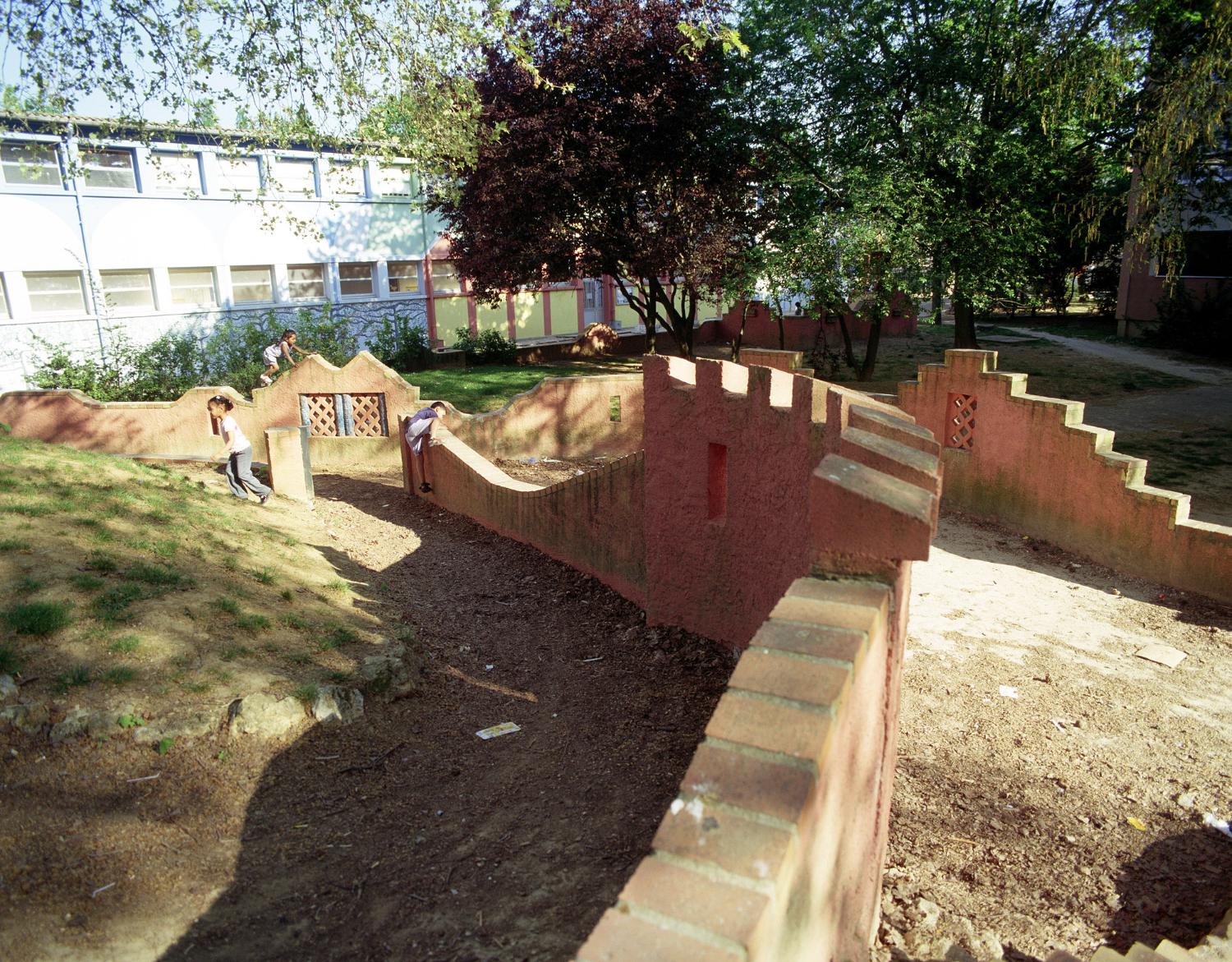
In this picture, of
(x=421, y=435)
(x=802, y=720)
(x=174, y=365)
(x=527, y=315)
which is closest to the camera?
(x=802, y=720)

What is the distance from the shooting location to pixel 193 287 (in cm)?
2522

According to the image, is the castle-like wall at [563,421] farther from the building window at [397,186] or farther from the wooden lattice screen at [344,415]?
the building window at [397,186]

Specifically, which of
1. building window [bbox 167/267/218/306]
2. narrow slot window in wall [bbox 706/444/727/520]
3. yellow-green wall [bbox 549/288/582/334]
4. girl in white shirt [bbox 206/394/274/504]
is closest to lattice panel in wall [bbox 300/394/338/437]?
girl in white shirt [bbox 206/394/274/504]

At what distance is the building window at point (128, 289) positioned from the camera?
23656mm

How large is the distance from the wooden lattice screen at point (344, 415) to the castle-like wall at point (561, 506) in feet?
5.71

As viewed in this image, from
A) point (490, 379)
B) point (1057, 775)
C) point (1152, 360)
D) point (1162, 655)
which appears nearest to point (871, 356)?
point (1152, 360)

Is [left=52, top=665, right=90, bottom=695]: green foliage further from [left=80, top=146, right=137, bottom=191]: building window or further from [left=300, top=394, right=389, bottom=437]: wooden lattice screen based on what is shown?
[left=80, top=146, right=137, bottom=191]: building window

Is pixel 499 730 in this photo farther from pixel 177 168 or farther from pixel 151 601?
pixel 177 168

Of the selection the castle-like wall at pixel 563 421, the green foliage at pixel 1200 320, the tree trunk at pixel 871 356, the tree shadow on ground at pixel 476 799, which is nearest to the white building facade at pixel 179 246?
the castle-like wall at pixel 563 421

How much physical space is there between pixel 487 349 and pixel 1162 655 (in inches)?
839

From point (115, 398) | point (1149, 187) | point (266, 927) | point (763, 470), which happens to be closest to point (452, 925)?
point (266, 927)

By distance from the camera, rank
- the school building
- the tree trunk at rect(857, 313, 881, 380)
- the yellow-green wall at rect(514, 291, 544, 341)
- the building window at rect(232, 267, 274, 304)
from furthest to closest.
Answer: the yellow-green wall at rect(514, 291, 544, 341), the building window at rect(232, 267, 274, 304), the school building, the tree trunk at rect(857, 313, 881, 380)

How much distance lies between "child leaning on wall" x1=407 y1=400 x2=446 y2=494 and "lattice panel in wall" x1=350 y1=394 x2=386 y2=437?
6.52 ft

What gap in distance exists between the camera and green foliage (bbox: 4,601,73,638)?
18.8 feet
